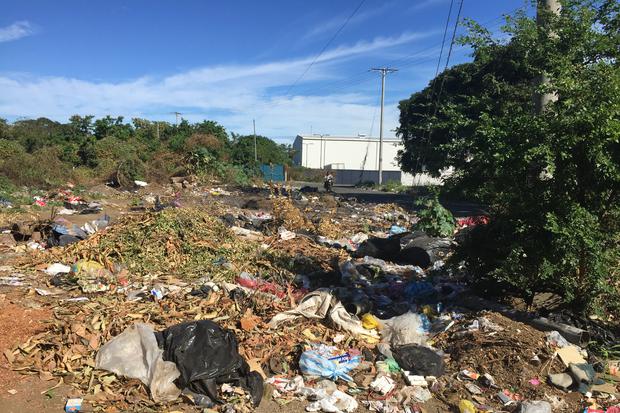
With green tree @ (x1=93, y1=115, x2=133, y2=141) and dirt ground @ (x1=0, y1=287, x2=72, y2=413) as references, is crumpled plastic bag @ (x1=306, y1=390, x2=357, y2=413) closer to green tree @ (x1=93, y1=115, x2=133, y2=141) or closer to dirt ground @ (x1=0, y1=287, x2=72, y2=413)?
dirt ground @ (x1=0, y1=287, x2=72, y2=413)

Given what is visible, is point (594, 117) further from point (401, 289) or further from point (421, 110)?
point (421, 110)

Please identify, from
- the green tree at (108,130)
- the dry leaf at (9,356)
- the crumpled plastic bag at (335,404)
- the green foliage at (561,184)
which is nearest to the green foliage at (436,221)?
the green foliage at (561,184)

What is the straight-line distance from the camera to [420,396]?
3.82 meters

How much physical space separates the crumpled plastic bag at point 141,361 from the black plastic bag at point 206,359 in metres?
0.07

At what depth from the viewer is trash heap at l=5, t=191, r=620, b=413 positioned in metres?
3.74

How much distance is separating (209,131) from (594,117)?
98.2 ft

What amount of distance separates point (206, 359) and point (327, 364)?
1.00m

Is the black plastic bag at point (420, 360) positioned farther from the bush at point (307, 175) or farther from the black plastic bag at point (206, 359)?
the bush at point (307, 175)

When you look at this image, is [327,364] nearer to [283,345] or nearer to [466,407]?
[283,345]

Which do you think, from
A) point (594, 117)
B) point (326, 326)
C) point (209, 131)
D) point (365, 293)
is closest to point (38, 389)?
point (326, 326)

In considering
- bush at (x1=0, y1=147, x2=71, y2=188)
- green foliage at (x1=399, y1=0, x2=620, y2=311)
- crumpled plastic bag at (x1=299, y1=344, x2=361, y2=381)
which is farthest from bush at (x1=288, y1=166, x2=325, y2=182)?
crumpled plastic bag at (x1=299, y1=344, x2=361, y2=381)

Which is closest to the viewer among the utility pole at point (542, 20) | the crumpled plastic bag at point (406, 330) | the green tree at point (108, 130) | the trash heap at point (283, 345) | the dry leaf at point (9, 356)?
the trash heap at point (283, 345)

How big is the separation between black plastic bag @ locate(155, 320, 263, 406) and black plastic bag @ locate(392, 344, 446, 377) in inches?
49.4

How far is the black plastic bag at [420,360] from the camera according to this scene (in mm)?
4105
